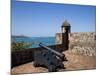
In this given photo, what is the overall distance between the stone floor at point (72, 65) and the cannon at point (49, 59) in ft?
0.19

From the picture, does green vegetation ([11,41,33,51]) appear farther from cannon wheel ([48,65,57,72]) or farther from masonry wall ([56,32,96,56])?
masonry wall ([56,32,96,56])

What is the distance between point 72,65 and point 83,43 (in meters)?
0.35

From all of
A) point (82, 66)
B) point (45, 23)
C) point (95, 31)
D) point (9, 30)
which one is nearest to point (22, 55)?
point (9, 30)

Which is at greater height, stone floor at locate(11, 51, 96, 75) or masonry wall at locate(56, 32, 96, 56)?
masonry wall at locate(56, 32, 96, 56)

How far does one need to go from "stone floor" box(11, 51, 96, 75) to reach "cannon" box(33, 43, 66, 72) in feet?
0.19

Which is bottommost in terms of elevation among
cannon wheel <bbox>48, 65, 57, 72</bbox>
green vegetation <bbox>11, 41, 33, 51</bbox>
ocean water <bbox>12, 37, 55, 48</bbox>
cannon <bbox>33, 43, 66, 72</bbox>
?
cannon wheel <bbox>48, 65, 57, 72</bbox>

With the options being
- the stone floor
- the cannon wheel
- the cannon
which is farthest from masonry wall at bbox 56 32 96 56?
the cannon wheel

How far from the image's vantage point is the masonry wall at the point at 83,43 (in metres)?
2.65

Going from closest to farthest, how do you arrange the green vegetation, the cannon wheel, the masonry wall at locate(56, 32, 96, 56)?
the green vegetation < the cannon wheel < the masonry wall at locate(56, 32, 96, 56)

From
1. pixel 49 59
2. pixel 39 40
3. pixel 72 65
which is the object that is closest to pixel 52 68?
pixel 49 59

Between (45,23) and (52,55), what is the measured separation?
0.43m

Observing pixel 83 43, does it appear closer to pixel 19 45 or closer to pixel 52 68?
pixel 52 68

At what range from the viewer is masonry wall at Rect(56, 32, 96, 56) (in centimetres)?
265

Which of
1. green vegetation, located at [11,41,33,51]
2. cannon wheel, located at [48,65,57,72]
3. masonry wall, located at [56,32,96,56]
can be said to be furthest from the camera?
masonry wall, located at [56,32,96,56]
